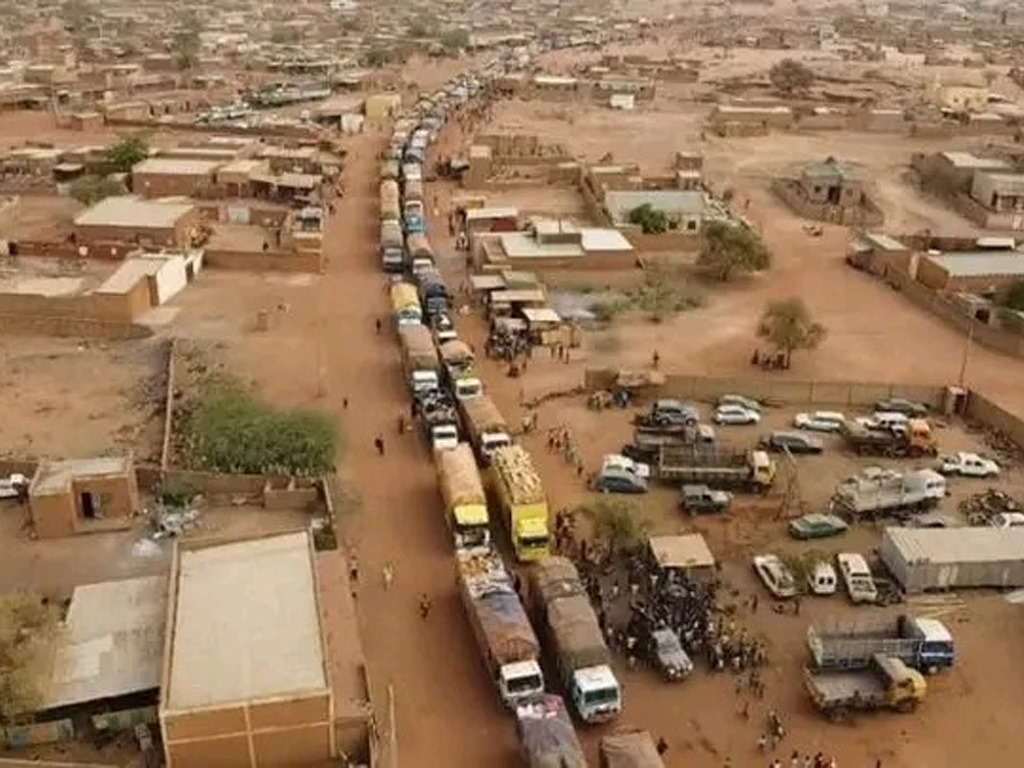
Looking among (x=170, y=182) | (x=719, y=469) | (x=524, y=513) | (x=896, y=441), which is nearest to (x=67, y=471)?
(x=524, y=513)

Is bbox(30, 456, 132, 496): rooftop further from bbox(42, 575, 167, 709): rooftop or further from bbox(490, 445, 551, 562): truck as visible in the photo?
bbox(490, 445, 551, 562): truck

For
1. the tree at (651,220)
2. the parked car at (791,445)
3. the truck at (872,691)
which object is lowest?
the truck at (872,691)

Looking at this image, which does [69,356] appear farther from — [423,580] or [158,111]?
[158,111]

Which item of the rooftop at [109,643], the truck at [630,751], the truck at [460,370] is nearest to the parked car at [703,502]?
the truck at [460,370]

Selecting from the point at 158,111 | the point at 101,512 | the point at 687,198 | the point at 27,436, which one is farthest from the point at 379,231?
the point at 158,111

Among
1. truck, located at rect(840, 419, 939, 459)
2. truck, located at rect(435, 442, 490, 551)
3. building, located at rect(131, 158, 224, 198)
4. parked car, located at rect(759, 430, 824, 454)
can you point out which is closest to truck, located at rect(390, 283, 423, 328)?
truck, located at rect(435, 442, 490, 551)

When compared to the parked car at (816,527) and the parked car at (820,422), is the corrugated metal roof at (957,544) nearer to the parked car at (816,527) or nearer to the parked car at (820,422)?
the parked car at (816,527)
